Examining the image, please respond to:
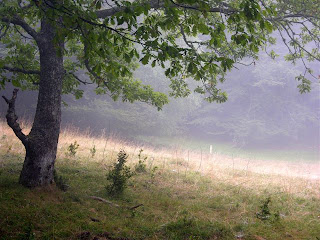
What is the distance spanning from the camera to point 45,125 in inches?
236

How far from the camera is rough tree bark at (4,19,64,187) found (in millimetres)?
5844

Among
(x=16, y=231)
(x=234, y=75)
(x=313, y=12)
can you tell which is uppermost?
(x=234, y=75)

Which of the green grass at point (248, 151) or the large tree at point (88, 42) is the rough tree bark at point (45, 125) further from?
the green grass at point (248, 151)

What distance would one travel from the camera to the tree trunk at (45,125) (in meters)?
5.85

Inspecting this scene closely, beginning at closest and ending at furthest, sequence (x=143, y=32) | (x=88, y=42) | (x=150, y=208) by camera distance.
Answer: (x=143, y=32), (x=88, y=42), (x=150, y=208)

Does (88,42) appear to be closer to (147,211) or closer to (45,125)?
(45,125)

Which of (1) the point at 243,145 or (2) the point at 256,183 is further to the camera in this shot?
(1) the point at 243,145

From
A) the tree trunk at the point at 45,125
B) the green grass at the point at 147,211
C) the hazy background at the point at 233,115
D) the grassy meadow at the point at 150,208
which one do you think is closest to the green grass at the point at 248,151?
the hazy background at the point at 233,115

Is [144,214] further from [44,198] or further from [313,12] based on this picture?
[313,12]

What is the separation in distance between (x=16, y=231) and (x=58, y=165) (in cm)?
514

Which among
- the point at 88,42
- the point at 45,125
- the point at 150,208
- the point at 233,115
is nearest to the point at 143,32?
the point at 88,42

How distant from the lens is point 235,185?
9711 mm

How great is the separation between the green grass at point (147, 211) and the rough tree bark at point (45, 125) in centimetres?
34

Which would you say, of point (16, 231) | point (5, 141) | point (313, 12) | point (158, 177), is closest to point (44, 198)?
point (16, 231)
